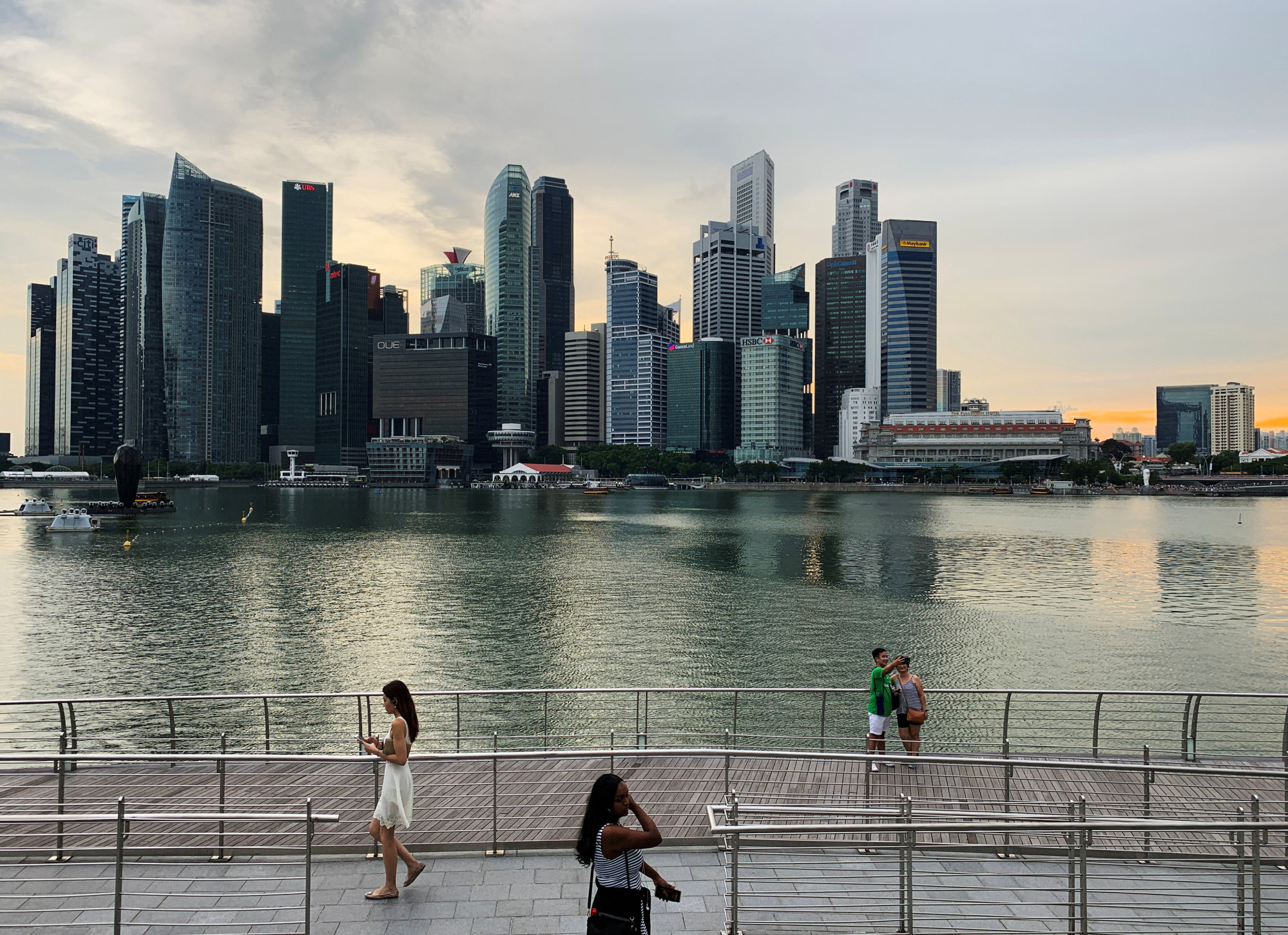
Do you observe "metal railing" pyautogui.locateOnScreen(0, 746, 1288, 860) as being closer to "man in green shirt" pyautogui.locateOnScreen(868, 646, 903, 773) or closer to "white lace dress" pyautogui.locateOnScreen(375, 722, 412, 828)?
"white lace dress" pyautogui.locateOnScreen(375, 722, 412, 828)

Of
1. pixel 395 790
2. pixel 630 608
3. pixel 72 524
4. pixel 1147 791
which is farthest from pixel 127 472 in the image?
pixel 1147 791

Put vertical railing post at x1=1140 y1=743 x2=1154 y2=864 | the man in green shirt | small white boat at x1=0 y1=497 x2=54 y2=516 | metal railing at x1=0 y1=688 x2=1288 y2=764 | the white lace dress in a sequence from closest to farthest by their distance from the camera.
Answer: the white lace dress, vertical railing post at x1=1140 y1=743 x2=1154 y2=864, the man in green shirt, metal railing at x1=0 y1=688 x2=1288 y2=764, small white boat at x1=0 y1=497 x2=54 y2=516

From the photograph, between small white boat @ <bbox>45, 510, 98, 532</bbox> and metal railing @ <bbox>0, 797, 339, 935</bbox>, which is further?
small white boat @ <bbox>45, 510, 98, 532</bbox>

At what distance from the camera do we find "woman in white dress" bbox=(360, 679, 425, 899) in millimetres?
9023

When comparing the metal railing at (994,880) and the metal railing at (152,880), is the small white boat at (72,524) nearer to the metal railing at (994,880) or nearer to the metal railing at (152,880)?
the metal railing at (152,880)

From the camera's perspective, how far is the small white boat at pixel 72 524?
92.9 meters

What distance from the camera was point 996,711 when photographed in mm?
27078

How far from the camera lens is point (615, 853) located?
6875 millimetres

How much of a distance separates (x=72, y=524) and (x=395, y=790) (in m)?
106

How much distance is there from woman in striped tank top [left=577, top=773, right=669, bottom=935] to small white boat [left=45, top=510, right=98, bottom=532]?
107 meters

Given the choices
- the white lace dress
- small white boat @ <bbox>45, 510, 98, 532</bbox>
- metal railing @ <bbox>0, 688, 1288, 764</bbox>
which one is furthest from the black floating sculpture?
the white lace dress

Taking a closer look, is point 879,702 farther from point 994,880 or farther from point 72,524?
point 72,524

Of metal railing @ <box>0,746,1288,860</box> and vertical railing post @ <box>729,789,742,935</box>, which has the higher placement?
vertical railing post @ <box>729,789,742,935</box>

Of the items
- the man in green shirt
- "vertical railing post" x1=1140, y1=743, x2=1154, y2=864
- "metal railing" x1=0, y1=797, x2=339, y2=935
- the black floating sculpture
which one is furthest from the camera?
the black floating sculpture
